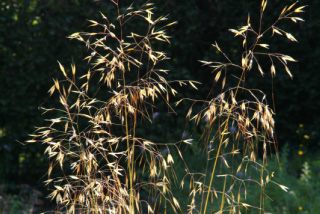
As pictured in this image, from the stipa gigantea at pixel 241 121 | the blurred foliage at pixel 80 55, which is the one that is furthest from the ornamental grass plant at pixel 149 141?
the blurred foliage at pixel 80 55

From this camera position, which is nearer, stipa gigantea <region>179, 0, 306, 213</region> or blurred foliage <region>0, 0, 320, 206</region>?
stipa gigantea <region>179, 0, 306, 213</region>

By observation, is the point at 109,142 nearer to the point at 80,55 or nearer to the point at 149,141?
the point at 149,141

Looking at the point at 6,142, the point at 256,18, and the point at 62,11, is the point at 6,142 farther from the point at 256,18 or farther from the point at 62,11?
the point at 256,18

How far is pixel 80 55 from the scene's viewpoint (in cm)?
411

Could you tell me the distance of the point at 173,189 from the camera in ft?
10.9

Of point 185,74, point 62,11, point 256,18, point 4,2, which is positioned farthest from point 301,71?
point 4,2

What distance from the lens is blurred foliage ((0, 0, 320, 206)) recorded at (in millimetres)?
4105

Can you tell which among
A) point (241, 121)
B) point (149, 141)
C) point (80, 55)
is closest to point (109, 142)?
point (149, 141)

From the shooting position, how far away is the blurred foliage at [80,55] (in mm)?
4105

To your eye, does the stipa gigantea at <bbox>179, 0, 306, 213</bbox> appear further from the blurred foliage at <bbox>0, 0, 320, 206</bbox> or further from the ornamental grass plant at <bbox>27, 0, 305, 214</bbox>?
the blurred foliage at <bbox>0, 0, 320, 206</bbox>

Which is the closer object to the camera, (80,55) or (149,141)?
(149,141)

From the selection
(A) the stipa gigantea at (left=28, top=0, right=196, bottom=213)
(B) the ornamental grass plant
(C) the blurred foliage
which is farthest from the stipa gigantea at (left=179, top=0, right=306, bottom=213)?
(C) the blurred foliage

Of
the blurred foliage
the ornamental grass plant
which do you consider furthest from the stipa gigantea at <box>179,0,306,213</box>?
the blurred foliage

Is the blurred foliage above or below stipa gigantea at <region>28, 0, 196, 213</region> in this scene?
below
